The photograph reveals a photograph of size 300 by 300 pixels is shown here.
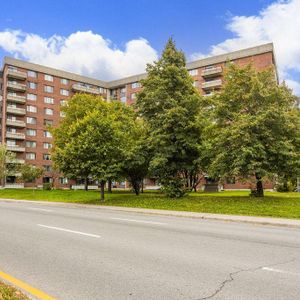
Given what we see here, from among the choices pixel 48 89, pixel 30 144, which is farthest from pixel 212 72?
pixel 30 144

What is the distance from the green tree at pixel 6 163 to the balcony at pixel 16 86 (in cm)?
2088

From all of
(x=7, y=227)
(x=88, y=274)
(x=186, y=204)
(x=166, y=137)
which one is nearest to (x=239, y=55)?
(x=166, y=137)

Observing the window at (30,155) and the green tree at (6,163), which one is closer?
the green tree at (6,163)

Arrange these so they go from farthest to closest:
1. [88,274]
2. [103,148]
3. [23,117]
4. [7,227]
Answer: [23,117] < [103,148] < [7,227] < [88,274]

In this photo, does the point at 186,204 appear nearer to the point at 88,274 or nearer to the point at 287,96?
the point at 287,96

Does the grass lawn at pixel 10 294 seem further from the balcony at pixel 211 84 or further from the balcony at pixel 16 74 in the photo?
the balcony at pixel 16 74

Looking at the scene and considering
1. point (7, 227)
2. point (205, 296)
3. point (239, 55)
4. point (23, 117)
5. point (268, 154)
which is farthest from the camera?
point (23, 117)

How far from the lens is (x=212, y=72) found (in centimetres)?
7462

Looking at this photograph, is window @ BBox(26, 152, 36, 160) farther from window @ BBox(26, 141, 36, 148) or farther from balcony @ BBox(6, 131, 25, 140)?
balcony @ BBox(6, 131, 25, 140)

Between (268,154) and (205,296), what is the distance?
19.7 m

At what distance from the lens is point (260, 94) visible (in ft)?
79.4

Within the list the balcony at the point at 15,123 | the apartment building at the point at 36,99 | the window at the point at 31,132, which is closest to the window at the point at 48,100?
the apartment building at the point at 36,99

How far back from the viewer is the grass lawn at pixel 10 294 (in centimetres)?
489

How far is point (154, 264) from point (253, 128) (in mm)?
17990
